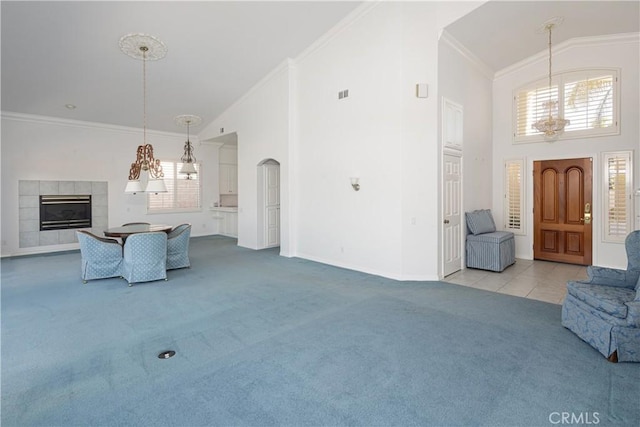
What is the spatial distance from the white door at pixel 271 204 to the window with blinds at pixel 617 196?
275 inches

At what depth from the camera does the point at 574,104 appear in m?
6.41

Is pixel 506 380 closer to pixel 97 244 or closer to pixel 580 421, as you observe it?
pixel 580 421

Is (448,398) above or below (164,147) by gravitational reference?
below

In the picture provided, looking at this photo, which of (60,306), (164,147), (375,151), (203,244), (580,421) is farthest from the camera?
(164,147)

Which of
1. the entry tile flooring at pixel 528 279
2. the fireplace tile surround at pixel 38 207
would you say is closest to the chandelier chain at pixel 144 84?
the fireplace tile surround at pixel 38 207

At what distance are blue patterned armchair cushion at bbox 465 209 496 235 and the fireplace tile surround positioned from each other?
916cm

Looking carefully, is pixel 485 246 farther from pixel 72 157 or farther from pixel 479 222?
pixel 72 157

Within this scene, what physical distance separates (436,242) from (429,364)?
290cm

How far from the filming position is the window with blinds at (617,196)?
591 cm

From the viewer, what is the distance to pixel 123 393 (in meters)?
2.39

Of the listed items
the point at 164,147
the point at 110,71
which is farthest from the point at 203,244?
the point at 110,71

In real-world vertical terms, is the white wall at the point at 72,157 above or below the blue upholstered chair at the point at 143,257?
above

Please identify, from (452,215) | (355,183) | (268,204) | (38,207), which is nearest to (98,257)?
(268,204)

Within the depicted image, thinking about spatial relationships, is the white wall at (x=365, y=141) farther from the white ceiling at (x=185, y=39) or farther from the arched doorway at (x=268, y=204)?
the arched doorway at (x=268, y=204)
